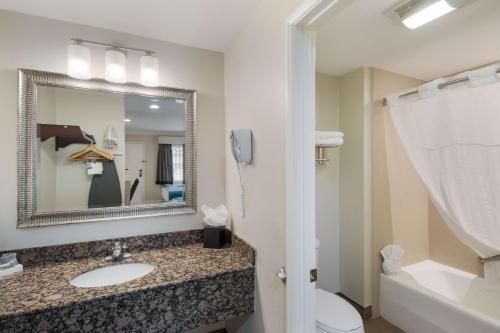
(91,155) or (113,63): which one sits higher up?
(113,63)

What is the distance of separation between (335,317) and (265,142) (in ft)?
3.84

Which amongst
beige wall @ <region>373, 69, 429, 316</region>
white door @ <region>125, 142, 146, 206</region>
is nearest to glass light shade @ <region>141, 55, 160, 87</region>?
white door @ <region>125, 142, 146, 206</region>

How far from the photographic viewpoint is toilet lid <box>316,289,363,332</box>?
1.44 meters

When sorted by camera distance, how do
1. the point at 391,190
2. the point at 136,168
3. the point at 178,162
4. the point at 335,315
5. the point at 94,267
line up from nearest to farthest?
the point at 94,267
the point at 335,315
the point at 136,168
the point at 178,162
the point at 391,190

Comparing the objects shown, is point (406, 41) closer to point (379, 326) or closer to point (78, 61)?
point (78, 61)

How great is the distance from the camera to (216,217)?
1737 millimetres

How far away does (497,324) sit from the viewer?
→ 151 centimetres

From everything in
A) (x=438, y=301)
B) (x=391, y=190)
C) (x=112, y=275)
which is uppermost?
(x=391, y=190)

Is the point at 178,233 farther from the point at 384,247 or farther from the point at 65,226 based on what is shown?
the point at 384,247

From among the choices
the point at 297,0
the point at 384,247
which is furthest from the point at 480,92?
the point at 297,0

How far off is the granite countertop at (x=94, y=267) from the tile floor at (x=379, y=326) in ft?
4.67

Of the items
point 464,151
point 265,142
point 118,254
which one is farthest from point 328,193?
point 118,254

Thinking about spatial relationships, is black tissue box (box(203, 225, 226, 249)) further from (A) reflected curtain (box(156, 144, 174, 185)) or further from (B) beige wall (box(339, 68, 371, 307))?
(B) beige wall (box(339, 68, 371, 307))

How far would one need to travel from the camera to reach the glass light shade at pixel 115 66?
1.53m
